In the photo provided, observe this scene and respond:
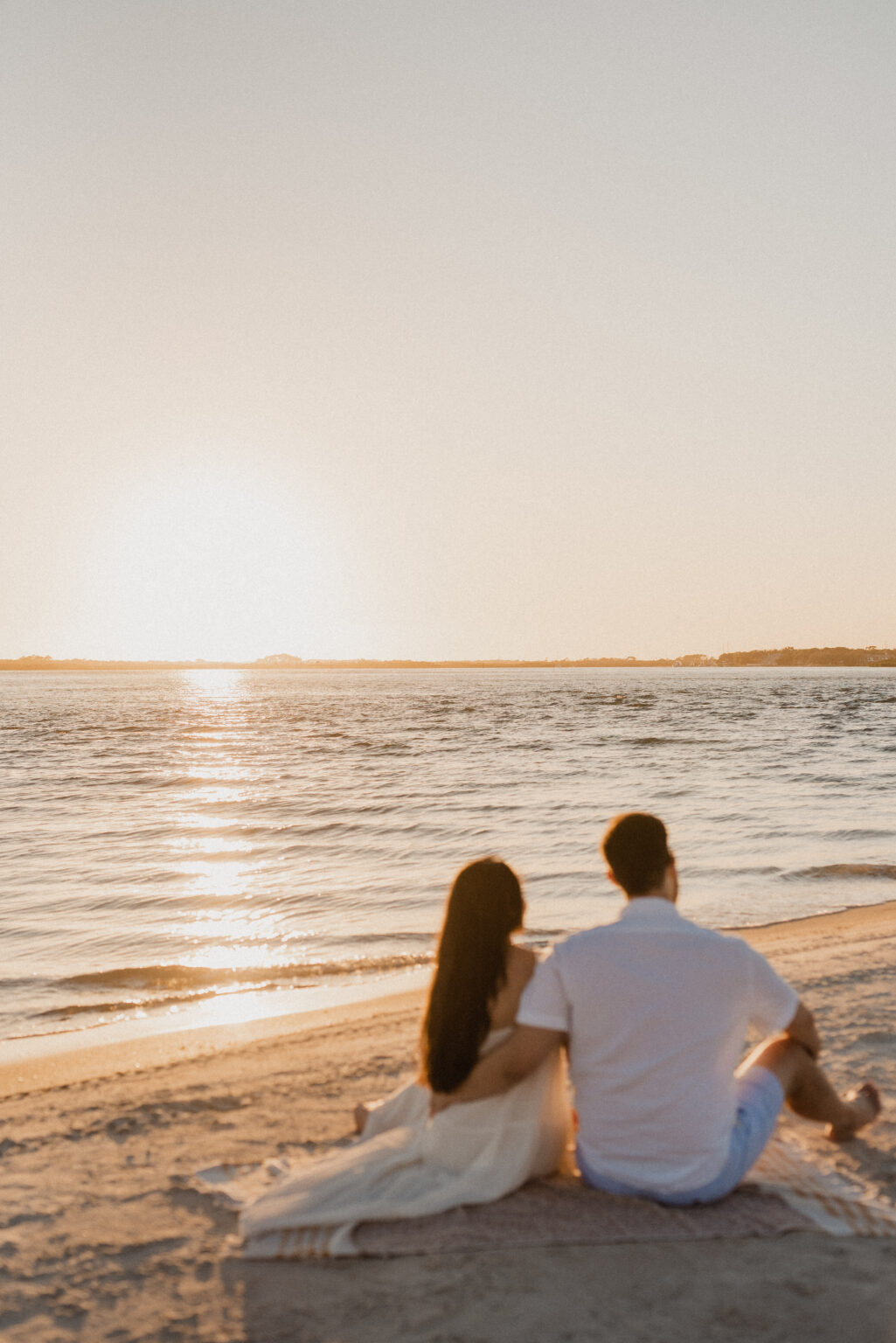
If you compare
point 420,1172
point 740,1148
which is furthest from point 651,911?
point 420,1172

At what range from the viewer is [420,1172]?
4.08m

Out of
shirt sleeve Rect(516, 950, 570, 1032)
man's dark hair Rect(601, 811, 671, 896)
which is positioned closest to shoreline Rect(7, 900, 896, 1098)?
shirt sleeve Rect(516, 950, 570, 1032)

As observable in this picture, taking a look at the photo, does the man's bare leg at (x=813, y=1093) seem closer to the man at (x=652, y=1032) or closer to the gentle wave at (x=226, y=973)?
the man at (x=652, y=1032)

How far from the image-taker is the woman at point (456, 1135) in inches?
151

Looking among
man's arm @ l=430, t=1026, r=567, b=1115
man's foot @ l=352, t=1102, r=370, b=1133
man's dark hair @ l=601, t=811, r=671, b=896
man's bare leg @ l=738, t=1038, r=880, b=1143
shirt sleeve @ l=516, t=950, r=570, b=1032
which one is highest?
man's dark hair @ l=601, t=811, r=671, b=896

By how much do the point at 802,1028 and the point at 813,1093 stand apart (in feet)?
1.99

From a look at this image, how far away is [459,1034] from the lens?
151 inches

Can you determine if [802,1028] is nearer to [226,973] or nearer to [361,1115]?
[361,1115]

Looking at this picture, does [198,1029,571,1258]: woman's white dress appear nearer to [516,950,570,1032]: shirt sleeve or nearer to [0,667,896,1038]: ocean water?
[516,950,570,1032]: shirt sleeve

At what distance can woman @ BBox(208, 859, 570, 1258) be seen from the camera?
384cm

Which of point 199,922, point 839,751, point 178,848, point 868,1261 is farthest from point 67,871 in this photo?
point 839,751

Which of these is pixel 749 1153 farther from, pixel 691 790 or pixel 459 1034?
pixel 691 790

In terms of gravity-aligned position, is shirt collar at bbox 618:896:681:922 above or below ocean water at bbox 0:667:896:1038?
above

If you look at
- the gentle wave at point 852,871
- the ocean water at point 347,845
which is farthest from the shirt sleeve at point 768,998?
the gentle wave at point 852,871
